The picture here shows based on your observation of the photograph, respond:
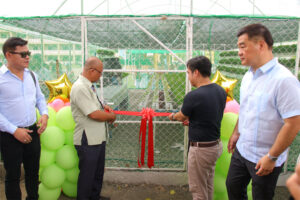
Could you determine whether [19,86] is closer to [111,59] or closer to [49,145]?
[49,145]

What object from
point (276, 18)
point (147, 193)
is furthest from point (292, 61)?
point (147, 193)

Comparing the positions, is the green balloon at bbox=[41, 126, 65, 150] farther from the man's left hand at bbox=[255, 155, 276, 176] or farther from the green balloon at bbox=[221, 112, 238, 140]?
the man's left hand at bbox=[255, 155, 276, 176]

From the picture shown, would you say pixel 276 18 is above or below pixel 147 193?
above

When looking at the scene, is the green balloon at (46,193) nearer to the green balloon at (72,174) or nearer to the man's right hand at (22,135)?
the green balloon at (72,174)

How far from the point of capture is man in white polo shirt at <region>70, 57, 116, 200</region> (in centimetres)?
215

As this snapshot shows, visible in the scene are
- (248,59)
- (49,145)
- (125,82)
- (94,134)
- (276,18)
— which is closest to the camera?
(248,59)

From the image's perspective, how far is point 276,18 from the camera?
2.71 metres

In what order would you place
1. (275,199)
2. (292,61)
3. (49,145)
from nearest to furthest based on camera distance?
1. (49,145)
2. (275,199)
3. (292,61)

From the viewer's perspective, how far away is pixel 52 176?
2545 millimetres

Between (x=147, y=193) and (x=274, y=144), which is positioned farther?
(x=147, y=193)

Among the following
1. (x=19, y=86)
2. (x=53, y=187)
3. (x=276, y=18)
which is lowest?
(x=53, y=187)

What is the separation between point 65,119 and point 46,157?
0.50m

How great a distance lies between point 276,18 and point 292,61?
1.23m

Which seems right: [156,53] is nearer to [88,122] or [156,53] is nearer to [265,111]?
[88,122]
